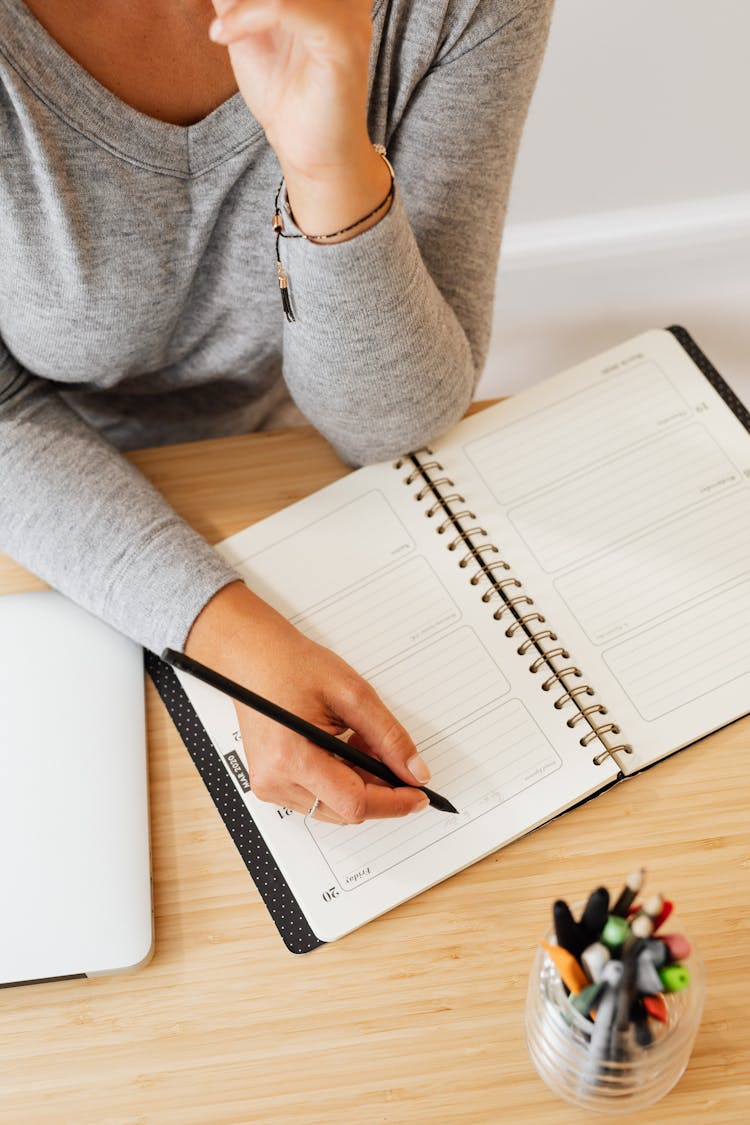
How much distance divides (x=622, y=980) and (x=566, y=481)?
39cm

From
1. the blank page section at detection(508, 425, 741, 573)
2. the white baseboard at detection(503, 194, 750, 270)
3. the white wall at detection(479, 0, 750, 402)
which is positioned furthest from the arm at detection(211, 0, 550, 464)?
the white baseboard at detection(503, 194, 750, 270)

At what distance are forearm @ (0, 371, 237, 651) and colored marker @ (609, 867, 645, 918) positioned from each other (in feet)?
1.10

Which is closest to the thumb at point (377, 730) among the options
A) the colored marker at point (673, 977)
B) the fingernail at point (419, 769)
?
the fingernail at point (419, 769)

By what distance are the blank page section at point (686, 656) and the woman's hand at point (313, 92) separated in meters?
0.33

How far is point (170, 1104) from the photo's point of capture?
590 mm

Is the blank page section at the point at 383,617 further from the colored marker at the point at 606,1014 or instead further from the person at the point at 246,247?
the colored marker at the point at 606,1014

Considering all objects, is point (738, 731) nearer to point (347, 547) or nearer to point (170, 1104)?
point (347, 547)

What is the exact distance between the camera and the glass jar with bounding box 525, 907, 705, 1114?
51cm

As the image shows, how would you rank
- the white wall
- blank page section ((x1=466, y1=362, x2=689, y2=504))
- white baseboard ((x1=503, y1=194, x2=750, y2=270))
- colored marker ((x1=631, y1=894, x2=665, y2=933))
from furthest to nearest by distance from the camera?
white baseboard ((x1=503, y1=194, x2=750, y2=270)) < the white wall < blank page section ((x1=466, y1=362, x2=689, y2=504)) < colored marker ((x1=631, y1=894, x2=665, y2=933))

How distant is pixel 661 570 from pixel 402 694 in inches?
8.0

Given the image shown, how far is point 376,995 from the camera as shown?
0.62m

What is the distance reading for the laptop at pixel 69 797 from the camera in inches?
24.4

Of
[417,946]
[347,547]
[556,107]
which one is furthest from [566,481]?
[556,107]

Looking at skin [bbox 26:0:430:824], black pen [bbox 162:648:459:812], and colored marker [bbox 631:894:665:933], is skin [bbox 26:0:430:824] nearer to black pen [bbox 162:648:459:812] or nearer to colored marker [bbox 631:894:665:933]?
black pen [bbox 162:648:459:812]
